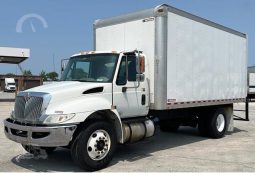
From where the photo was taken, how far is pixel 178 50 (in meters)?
10.1

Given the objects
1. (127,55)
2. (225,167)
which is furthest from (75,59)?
(225,167)

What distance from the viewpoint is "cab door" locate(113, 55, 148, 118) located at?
8703 millimetres

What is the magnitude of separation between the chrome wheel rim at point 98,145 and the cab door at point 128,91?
0.89 metres

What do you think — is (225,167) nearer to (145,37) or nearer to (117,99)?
(117,99)

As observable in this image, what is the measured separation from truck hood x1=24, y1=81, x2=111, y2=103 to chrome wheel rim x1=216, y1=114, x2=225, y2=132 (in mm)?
5575

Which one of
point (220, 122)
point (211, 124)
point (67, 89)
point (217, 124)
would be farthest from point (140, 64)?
point (220, 122)

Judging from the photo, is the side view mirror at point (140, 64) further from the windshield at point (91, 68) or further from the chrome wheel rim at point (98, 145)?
the chrome wheel rim at point (98, 145)

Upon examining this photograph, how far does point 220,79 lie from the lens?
12.2 meters

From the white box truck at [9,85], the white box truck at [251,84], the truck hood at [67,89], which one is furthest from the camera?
the white box truck at [9,85]

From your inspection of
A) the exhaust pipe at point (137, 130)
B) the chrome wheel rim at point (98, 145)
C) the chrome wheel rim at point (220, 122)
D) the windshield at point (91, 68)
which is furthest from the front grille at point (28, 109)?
the chrome wheel rim at point (220, 122)

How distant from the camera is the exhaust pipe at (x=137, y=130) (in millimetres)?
8859

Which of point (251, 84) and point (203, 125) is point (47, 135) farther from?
point (251, 84)

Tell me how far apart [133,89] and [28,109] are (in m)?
2.58

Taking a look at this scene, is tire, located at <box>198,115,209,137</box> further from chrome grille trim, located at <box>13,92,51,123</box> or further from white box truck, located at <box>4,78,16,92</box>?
white box truck, located at <box>4,78,16,92</box>
